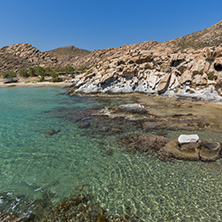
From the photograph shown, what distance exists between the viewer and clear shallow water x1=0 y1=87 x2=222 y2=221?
6.22 m

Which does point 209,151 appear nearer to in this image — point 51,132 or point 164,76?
point 51,132

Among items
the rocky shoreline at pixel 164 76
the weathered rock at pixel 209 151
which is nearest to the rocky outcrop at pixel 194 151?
the weathered rock at pixel 209 151

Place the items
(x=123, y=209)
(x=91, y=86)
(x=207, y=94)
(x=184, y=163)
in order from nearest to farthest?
(x=123, y=209), (x=184, y=163), (x=207, y=94), (x=91, y=86)

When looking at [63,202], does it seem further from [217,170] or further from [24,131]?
[24,131]

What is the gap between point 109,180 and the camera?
7.97m

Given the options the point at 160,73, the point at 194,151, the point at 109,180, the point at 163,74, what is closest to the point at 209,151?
the point at 194,151

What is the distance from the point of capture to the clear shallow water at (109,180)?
245 inches

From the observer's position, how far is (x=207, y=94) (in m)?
30.4

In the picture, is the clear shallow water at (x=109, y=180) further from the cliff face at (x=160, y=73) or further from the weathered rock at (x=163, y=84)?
the weathered rock at (x=163, y=84)

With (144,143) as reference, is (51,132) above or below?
above

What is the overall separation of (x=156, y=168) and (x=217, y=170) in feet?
12.2

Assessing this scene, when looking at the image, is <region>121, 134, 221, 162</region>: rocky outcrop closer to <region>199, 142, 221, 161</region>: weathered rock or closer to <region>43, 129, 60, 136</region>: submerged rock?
<region>199, 142, 221, 161</region>: weathered rock

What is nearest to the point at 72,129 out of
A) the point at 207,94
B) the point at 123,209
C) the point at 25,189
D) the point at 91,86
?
the point at 25,189

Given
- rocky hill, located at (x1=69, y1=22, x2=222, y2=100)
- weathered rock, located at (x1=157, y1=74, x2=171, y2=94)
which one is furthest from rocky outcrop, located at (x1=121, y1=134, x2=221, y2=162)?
weathered rock, located at (x1=157, y1=74, x2=171, y2=94)
